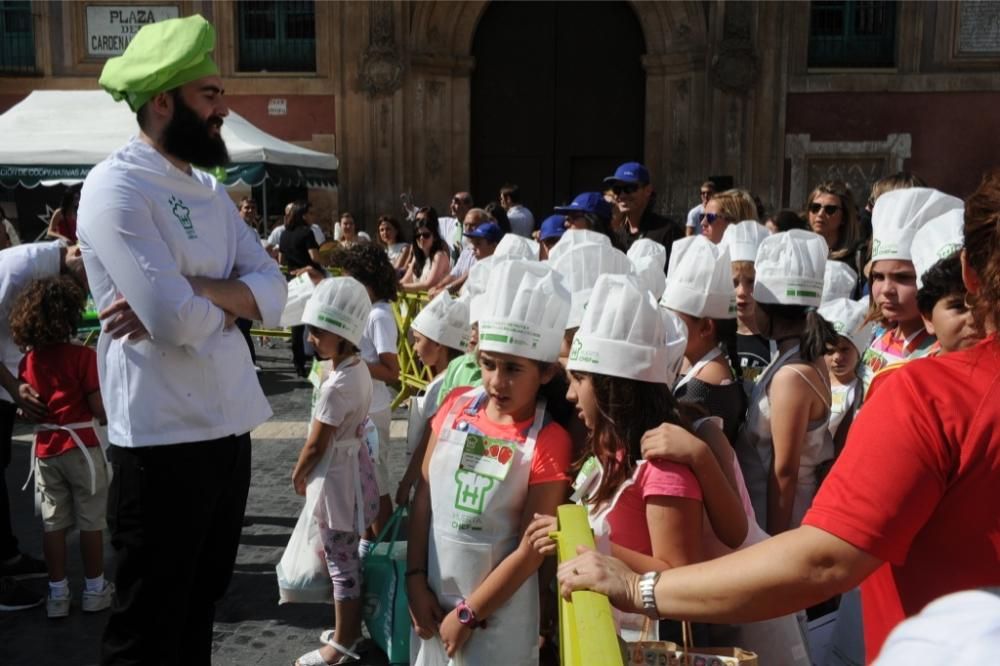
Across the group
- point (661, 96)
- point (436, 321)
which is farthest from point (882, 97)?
point (436, 321)

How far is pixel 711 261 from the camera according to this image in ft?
11.7

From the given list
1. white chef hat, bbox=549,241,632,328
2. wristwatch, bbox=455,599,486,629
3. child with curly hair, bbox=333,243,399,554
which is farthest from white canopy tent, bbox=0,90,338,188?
wristwatch, bbox=455,599,486,629

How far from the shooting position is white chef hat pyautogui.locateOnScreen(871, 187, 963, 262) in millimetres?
3477

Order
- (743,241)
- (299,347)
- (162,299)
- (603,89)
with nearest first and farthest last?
1. (162,299)
2. (743,241)
3. (299,347)
4. (603,89)

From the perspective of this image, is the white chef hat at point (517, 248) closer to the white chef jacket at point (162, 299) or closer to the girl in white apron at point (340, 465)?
the girl in white apron at point (340, 465)

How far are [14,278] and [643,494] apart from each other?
3.62m

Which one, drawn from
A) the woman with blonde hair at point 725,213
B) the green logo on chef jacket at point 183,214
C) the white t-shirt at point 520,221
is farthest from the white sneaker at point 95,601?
the white t-shirt at point 520,221

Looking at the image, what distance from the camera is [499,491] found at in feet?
9.43

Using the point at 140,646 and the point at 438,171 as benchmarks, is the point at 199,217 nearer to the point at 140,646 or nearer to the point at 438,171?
the point at 140,646

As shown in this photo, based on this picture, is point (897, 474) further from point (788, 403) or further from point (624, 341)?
point (788, 403)

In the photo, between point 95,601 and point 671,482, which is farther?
point 95,601

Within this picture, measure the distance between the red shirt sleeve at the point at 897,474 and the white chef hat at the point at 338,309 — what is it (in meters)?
2.94

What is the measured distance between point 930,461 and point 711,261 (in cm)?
218

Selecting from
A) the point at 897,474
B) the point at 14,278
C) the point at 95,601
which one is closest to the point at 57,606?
the point at 95,601
